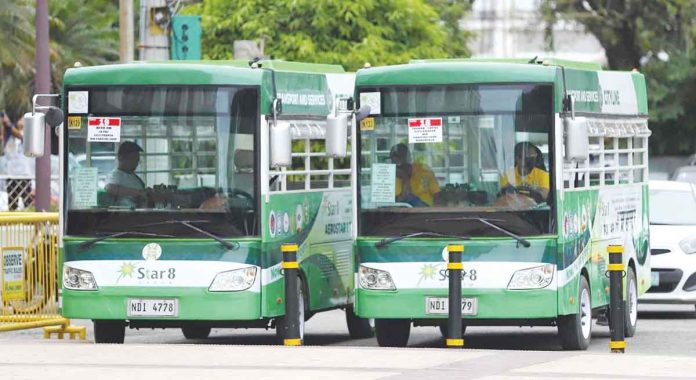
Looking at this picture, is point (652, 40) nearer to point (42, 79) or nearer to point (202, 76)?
point (42, 79)

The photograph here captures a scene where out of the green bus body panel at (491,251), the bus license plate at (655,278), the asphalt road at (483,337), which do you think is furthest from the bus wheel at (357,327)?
the bus license plate at (655,278)

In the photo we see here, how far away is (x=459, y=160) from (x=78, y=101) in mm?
3432

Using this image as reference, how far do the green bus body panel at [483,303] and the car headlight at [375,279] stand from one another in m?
0.05

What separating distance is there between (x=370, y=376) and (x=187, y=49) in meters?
11.4

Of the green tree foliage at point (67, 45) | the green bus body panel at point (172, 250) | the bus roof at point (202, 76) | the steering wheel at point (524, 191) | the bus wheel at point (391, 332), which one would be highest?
the green tree foliage at point (67, 45)

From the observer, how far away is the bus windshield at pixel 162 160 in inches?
628

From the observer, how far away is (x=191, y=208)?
52.6ft

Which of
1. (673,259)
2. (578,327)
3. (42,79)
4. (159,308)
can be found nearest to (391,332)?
(578,327)

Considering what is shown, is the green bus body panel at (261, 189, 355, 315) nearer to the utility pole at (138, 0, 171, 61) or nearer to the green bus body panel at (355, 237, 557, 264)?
the green bus body panel at (355, 237, 557, 264)

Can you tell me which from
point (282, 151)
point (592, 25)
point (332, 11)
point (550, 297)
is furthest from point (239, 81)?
point (592, 25)

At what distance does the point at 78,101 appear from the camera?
16297mm

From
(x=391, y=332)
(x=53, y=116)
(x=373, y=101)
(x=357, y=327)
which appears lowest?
(x=357, y=327)

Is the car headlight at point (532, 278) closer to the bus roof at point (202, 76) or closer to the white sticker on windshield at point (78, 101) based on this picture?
the bus roof at point (202, 76)

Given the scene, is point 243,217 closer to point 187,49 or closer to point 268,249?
point 268,249
